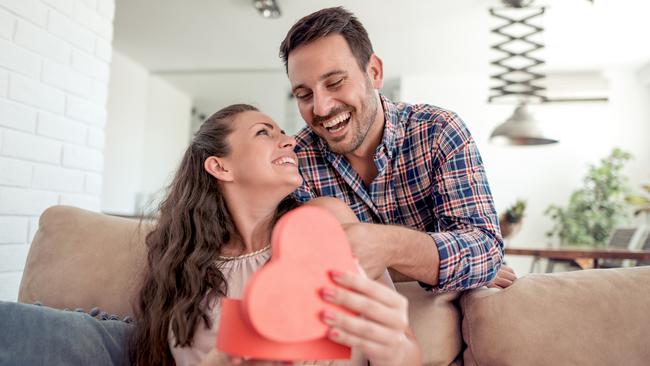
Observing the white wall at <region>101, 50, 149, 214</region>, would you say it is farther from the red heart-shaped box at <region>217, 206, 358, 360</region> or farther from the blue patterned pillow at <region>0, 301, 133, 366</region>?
the red heart-shaped box at <region>217, 206, 358, 360</region>

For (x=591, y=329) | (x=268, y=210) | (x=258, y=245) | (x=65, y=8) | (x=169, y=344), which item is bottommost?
(x=169, y=344)

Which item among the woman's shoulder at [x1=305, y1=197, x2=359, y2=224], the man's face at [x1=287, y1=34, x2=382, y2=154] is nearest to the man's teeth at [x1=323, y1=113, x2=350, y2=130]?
the man's face at [x1=287, y1=34, x2=382, y2=154]

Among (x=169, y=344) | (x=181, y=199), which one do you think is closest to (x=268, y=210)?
(x=181, y=199)

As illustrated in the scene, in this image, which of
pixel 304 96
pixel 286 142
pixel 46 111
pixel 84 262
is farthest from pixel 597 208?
pixel 84 262

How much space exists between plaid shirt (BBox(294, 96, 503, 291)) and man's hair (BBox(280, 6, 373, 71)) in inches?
8.2

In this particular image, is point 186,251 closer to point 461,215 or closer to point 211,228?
point 211,228

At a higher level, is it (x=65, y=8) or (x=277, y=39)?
(x=277, y=39)

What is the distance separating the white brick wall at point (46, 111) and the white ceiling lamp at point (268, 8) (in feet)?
7.47

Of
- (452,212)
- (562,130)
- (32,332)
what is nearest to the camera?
(32,332)

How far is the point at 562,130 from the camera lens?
6.95 metres

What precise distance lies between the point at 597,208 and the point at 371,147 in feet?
18.5

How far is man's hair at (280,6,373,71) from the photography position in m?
1.71

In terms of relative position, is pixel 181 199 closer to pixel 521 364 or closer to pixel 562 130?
pixel 521 364

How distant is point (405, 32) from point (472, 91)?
6.17ft
